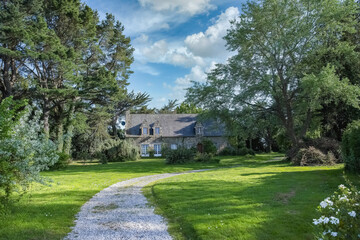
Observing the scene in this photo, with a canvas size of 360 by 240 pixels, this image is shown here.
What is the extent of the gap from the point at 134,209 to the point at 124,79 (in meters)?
29.6

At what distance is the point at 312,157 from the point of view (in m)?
19.0

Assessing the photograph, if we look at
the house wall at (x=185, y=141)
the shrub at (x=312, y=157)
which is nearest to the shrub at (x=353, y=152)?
the shrub at (x=312, y=157)

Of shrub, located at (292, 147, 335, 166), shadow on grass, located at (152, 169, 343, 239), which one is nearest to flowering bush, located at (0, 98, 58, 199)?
shadow on grass, located at (152, 169, 343, 239)

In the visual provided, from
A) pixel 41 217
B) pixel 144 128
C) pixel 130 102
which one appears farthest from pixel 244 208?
pixel 130 102

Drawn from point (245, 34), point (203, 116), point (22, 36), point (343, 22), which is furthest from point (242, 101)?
point (22, 36)

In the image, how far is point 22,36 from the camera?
20625 millimetres

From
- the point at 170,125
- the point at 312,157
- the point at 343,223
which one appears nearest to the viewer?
the point at 343,223

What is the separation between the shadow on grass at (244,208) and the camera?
212 inches

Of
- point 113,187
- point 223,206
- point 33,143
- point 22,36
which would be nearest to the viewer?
point 33,143

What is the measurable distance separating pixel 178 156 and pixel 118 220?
16975mm

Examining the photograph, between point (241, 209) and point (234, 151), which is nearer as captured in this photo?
point (241, 209)

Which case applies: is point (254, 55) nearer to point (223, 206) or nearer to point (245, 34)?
point (245, 34)

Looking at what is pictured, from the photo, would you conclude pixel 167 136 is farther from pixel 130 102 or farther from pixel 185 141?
pixel 130 102

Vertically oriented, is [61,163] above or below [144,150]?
below
